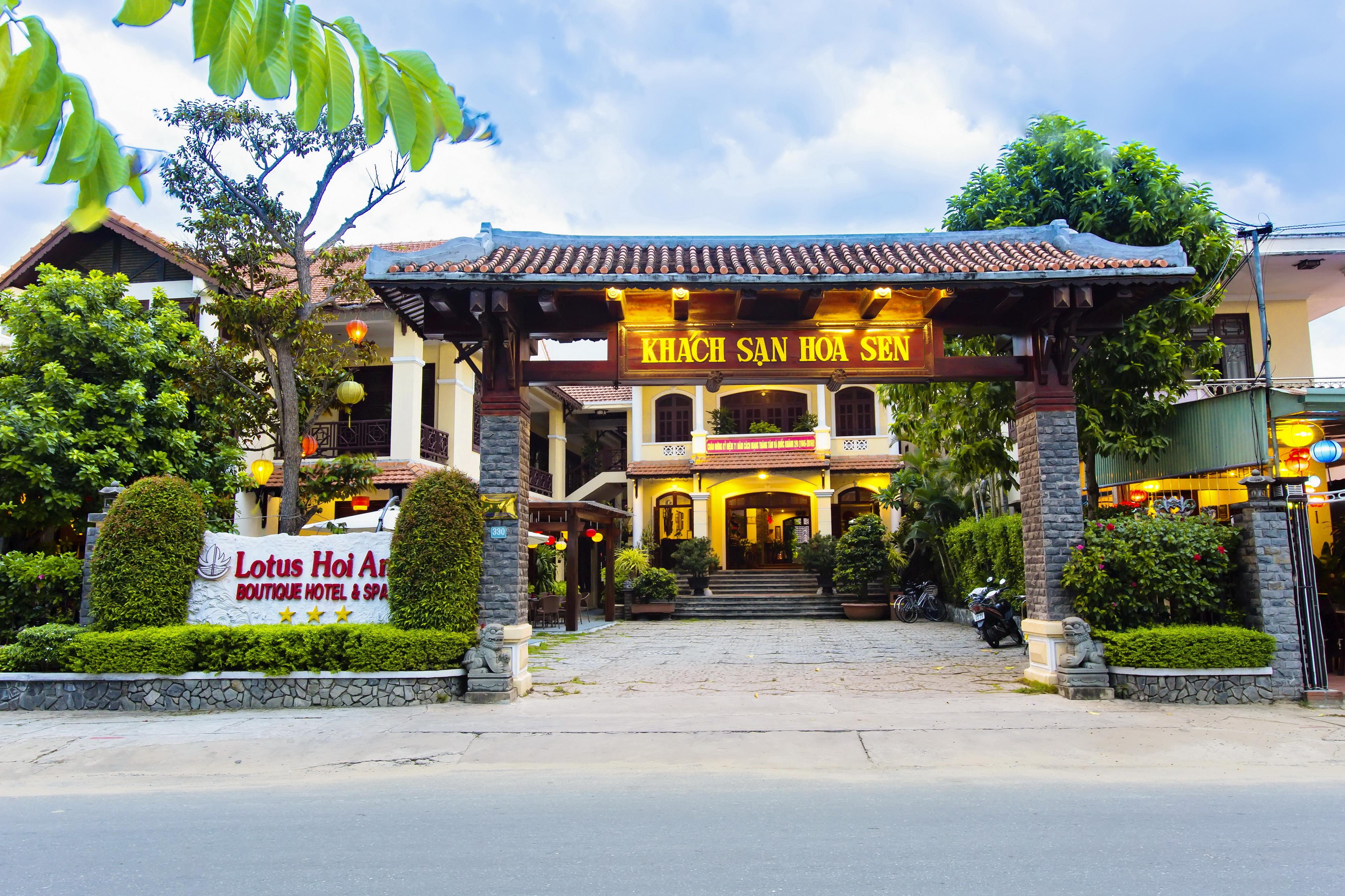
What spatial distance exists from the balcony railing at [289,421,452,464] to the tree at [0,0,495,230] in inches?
666

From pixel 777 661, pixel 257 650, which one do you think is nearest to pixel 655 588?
pixel 777 661

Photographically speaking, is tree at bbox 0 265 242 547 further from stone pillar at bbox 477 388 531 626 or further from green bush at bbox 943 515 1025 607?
green bush at bbox 943 515 1025 607

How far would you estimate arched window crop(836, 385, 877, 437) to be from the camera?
2633 centimetres

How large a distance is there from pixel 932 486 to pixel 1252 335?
7.43m

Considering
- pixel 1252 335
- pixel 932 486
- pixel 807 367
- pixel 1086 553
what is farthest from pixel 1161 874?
pixel 932 486

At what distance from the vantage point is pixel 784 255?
34.3ft

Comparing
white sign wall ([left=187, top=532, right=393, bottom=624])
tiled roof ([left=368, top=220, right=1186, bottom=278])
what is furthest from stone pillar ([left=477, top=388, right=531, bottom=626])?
tiled roof ([left=368, top=220, right=1186, bottom=278])

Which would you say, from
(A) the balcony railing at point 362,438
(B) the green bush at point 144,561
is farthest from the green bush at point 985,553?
(A) the balcony railing at point 362,438

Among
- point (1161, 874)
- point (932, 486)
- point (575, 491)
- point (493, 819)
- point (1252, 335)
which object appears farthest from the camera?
point (575, 491)

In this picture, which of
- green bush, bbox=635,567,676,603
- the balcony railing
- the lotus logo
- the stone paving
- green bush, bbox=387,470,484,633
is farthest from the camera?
green bush, bbox=635,567,676,603

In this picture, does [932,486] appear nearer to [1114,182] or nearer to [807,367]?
[1114,182]

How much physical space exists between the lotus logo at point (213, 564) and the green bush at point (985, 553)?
10800 mm

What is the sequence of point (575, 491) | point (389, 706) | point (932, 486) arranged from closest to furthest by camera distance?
point (389, 706) < point (932, 486) < point (575, 491)

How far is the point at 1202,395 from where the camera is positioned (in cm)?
1503
